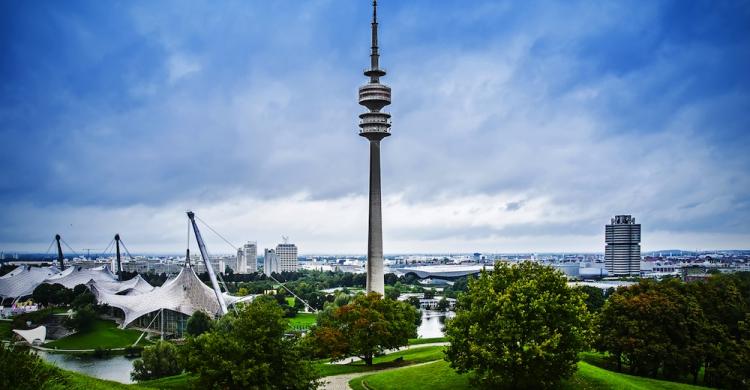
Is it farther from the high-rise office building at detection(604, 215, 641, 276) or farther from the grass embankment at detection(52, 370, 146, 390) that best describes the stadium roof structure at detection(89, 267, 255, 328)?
the high-rise office building at detection(604, 215, 641, 276)

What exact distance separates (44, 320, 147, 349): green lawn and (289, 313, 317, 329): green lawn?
19163 mm

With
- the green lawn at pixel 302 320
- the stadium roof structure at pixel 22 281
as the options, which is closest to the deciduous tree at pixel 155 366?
the green lawn at pixel 302 320

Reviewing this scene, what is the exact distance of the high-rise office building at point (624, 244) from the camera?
7657 inches

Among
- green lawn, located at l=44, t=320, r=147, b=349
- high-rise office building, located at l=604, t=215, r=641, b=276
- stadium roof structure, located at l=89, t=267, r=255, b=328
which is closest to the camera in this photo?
green lawn, located at l=44, t=320, r=147, b=349

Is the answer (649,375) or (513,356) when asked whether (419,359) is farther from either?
(513,356)

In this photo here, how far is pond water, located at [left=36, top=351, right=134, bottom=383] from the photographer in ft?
166

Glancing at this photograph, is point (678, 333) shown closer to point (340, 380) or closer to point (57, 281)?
point (340, 380)

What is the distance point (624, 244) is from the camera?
195125 mm

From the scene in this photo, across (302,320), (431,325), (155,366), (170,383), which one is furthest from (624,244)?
(170,383)

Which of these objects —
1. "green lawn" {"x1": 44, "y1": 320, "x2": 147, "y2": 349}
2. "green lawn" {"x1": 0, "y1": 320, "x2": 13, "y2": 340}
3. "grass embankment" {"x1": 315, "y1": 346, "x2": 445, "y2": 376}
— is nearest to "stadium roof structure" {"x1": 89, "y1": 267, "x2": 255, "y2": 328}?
"green lawn" {"x1": 44, "y1": 320, "x2": 147, "y2": 349}

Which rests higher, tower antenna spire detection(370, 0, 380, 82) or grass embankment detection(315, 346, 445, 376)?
tower antenna spire detection(370, 0, 380, 82)

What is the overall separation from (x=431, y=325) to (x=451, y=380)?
61063 mm

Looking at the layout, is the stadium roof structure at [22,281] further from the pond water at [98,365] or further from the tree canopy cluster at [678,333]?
the tree canopy cluster at [678,333]

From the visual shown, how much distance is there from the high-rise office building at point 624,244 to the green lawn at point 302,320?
5139 inches
